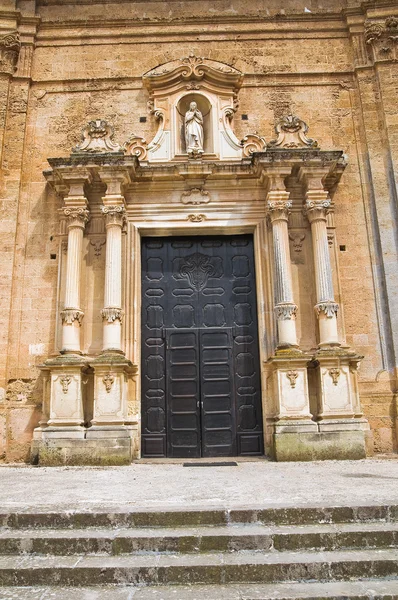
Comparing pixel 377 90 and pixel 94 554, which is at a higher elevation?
pixel 377 90

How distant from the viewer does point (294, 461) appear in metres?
7.66

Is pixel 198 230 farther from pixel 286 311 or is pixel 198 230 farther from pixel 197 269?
pixel 286 311

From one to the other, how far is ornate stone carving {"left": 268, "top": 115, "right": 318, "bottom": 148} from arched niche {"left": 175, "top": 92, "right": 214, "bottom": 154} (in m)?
1.21

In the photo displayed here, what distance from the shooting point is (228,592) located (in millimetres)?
3070

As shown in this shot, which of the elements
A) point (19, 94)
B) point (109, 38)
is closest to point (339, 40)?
point (109, 38)

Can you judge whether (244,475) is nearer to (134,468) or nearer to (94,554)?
(134,468)

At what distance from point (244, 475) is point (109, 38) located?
8599 mm

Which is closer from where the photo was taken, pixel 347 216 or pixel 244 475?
pixel 244 475

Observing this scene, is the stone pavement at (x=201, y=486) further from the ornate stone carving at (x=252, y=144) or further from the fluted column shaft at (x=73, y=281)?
the ornate stone carving at (x=252, y=144)

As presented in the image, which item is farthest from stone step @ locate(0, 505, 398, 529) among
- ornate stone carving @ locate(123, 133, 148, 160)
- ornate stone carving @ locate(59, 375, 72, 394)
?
ornate stone carving @ locate(123, 133, 148, 160)

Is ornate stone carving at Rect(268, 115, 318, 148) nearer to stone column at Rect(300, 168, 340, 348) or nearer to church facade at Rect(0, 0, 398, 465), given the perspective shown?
church facade at Rect(0, 0, 398, 465)

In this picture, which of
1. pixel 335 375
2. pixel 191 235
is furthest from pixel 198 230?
pixel 335 375

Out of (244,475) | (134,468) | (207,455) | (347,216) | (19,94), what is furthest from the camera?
(19,94)

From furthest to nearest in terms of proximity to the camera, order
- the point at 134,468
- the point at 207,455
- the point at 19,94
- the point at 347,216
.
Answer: the point at 19,94 < the point at 347,216 < the point at 207,455 < the point at 134,468
